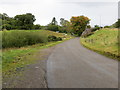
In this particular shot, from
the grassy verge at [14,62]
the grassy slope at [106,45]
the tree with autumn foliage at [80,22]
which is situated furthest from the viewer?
the tree with autumn foliage at [80,22]

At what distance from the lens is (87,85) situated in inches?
159

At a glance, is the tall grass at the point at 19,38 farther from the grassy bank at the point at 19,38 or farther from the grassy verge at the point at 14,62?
the grassy verge at the point at 14,62

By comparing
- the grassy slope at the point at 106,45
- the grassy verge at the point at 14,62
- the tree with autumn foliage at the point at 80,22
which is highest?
the tree with autumn foliage at the point at 80,22

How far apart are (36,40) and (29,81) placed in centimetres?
1563

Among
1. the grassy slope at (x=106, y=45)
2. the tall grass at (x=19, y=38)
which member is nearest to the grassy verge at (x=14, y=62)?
the tall grass at (x=19, y=38)

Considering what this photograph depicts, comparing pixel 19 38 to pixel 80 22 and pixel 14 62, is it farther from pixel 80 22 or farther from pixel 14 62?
pixel 80 22

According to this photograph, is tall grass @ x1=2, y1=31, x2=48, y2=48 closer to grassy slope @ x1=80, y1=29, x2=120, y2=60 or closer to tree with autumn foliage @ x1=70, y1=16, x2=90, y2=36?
grassy slope @ x1=80, y1=29, x2=120, y2=60

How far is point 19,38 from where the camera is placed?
52.9 feet

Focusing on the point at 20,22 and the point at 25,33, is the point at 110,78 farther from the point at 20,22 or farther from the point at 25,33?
the point at 20,22

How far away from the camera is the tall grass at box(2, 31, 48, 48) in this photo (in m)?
14.3

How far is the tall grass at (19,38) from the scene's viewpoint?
46.8 ft

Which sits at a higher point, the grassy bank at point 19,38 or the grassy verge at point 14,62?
the grassy bank at point 19,38

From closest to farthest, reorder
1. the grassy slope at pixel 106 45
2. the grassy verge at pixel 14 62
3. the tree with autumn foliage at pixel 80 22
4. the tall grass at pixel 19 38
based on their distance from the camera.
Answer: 1. the grassy verge at pixel 14 62
2. the grassy slope at pixel 106 45
3. the tall grass at pixel 19 38
4. the tree with autumn foliage at pixel 80 22

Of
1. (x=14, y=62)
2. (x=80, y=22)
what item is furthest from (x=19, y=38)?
(x=80, y=22)
